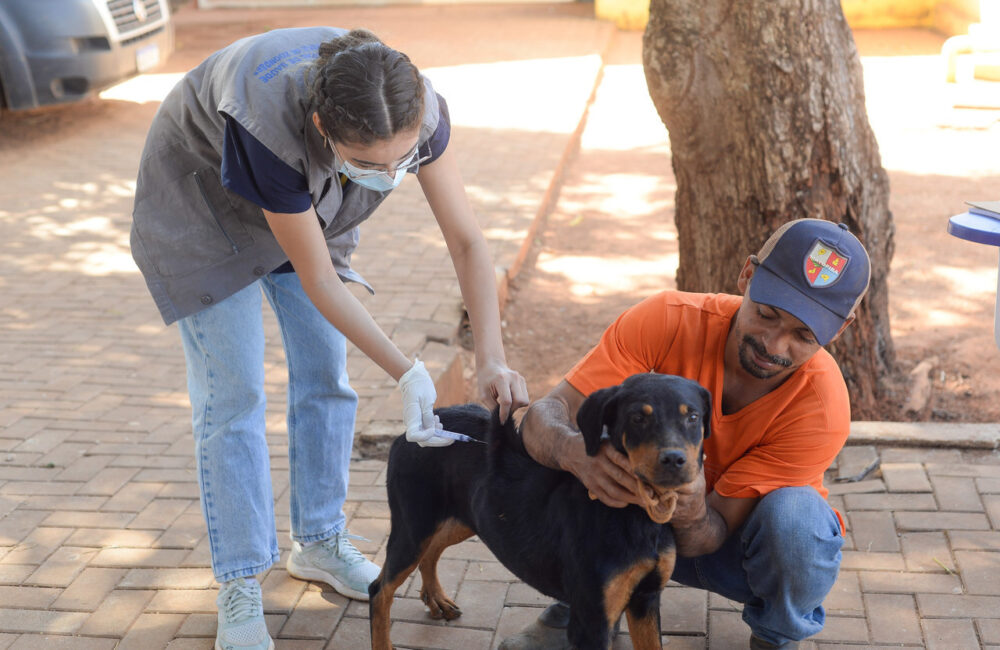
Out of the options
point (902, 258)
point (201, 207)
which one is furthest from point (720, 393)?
point (902, 258)

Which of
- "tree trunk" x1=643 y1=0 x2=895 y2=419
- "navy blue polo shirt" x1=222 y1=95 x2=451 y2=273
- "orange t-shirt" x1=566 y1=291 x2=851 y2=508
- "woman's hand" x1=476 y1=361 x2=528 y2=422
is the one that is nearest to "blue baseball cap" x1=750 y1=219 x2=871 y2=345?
"orange t-shirt" x1=566 y1=291 x2=851 y2=508

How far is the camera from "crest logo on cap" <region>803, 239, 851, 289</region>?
2.74 metres

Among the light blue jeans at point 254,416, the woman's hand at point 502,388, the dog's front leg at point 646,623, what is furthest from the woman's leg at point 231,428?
the dog's front leg at point 646,623

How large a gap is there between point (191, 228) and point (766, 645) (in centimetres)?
222

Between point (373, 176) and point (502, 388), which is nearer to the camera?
point (373, 176)

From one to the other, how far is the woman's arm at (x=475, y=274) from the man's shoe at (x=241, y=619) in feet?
3.66

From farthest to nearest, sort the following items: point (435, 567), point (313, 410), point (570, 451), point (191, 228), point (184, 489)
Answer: point (184, 489)
point (313, 410)
point (435, 567)
point (191, 228)
point (570, 451)

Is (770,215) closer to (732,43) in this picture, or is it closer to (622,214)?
(732,43)

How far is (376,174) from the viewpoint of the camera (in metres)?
2.74

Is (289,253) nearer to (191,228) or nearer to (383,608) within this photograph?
(191,228)

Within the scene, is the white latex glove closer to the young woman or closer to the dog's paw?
the young woman

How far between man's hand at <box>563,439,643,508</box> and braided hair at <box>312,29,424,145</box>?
1.00 metres

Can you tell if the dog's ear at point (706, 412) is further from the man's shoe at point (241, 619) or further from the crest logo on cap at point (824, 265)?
the man's shoe at point (241, 619)

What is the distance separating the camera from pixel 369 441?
4590 mm
